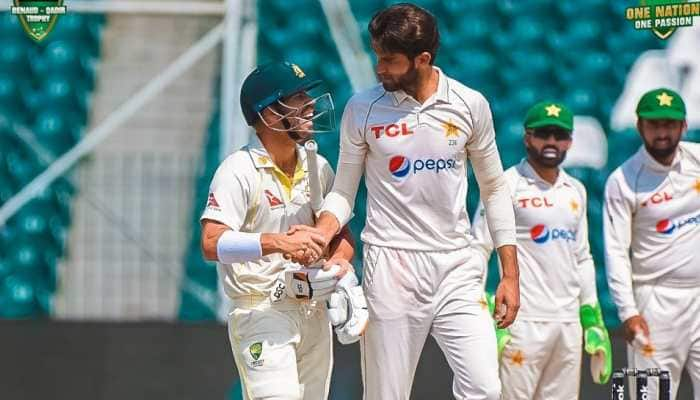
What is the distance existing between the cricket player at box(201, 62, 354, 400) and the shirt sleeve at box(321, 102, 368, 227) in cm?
9

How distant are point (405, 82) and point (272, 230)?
632 mm

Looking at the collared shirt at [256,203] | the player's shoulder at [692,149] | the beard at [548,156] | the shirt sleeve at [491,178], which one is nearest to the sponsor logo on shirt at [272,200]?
the collared shirt at [256,203]

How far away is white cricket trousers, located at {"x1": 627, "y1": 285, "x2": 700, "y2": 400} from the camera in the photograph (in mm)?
5316

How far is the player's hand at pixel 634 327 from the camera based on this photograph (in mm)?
5293

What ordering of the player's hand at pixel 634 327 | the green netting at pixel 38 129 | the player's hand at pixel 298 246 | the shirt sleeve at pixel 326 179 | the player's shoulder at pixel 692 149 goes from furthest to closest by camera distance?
the green netting at pixel 38 129, the player's shoulder at pixel 692 149, the player's hand at pixel 634 327, the shirt sleeve at pixel 326 179, the player's hand at pixel 298 246

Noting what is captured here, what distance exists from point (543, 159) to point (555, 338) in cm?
72

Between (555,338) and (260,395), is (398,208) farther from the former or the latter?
(555,338)

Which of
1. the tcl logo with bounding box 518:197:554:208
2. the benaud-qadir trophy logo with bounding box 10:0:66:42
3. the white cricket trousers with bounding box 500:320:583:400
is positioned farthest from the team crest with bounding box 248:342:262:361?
the benaud-qadir trophy logo with bounding box 10:0:66:42

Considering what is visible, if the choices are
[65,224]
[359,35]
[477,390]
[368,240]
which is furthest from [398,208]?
[65,224]

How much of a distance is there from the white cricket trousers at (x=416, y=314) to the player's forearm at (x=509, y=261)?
4.7 inches

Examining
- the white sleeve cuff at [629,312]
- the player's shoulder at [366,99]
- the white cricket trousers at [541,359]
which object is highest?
the player's shoulder at [366,99]

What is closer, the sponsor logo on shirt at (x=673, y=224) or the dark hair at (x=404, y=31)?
the dark hair at (x=404, y=31)

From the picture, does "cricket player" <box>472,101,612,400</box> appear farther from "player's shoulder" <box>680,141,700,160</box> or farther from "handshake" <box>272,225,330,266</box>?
"handshake" <box>272,225,330,266</box>

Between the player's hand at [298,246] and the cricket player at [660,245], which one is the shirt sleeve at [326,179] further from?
the cricket player at [660,245]
